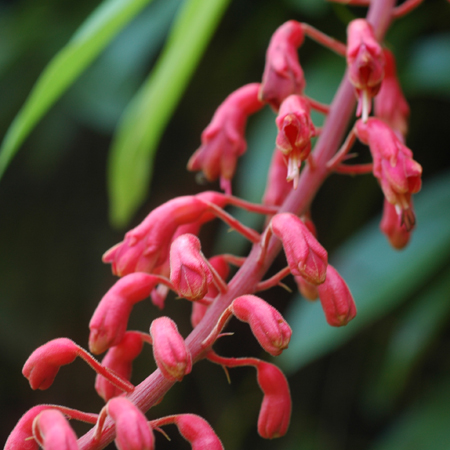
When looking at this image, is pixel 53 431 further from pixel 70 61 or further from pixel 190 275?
pixel 70 61

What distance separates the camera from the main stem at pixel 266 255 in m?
0.68

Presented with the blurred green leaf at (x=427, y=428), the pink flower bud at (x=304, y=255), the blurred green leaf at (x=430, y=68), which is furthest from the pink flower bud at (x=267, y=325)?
the blurred green leaf at (x=430, y=68)

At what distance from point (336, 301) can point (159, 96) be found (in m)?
0.64

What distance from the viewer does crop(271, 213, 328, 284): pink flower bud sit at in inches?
26.7

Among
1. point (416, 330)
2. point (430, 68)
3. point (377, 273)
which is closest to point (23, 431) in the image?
point (377, 273)

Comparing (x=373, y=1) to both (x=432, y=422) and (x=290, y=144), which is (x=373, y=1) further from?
(x=432, y=422)

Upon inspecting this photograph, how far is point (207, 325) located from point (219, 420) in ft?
5.46

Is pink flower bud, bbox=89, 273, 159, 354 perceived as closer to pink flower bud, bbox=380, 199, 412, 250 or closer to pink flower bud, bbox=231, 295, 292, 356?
pink flower bud, bbox=231, 295, 292, 356

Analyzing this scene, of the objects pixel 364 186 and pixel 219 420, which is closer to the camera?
pixel 364 186

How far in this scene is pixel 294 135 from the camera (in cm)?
73

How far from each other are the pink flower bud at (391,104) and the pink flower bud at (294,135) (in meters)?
0.31

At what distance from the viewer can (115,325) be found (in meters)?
0.73

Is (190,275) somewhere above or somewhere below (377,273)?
above

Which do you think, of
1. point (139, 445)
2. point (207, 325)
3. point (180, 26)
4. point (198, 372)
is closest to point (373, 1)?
point (180, 26)
